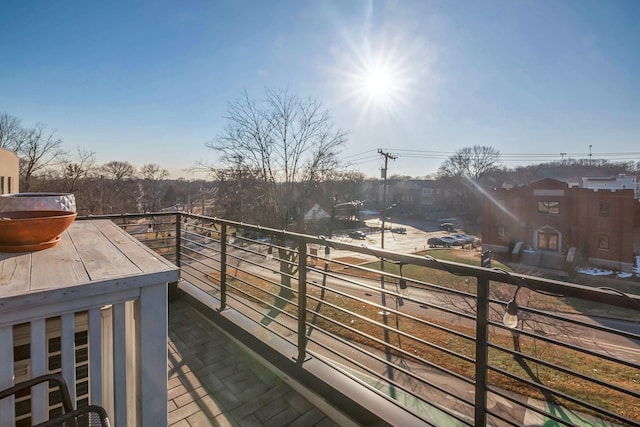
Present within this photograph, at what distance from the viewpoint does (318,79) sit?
8570 millimetres

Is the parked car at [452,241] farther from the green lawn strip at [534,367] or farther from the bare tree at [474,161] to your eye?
the green lawn strip at [534,367]

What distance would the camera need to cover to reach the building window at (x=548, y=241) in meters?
18.8

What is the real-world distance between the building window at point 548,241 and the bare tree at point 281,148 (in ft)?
52.9

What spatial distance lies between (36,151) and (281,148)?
12307mm

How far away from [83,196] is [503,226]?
25.2 meters

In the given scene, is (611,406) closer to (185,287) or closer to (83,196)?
(185,287)

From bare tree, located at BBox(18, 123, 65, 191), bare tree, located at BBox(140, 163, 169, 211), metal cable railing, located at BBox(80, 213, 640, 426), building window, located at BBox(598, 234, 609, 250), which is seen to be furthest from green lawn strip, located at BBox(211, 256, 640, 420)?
bare tree, located at BBox(140, 163, 169, 211)

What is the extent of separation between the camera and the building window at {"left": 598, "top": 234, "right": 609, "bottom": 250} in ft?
56.6

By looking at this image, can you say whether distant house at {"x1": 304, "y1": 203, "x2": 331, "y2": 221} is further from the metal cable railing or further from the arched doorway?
A: the arched doorway

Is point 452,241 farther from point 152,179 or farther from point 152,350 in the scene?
point 152,350

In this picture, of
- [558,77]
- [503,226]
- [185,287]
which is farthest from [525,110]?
[185,287]

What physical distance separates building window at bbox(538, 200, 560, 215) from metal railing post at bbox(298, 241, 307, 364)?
2210cm

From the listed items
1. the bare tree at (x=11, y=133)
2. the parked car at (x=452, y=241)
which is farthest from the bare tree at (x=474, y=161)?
the bare tree at (x=11, y=133)

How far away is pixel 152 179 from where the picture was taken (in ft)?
77.2
